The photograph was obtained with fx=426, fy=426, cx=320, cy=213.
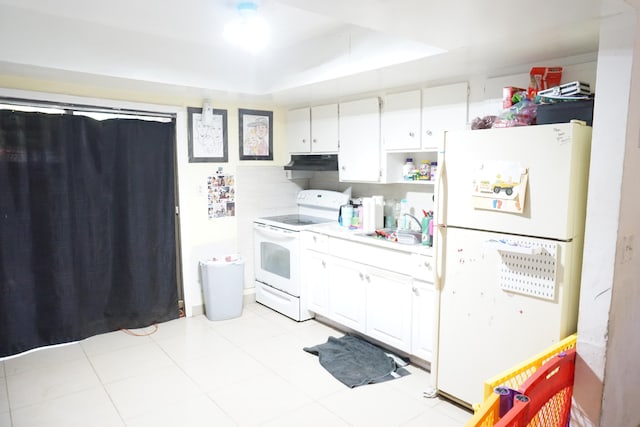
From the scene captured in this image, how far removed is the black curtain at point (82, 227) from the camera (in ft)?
10.6

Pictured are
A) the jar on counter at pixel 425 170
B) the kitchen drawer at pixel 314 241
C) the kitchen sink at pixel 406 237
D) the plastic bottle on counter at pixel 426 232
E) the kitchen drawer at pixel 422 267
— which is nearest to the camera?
the kitchen drawer at pixel 422 267

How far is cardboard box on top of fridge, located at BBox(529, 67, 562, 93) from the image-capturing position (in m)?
2.48

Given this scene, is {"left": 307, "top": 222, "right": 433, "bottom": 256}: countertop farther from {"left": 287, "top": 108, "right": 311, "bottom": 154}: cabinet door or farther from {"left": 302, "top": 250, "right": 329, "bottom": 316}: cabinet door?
{"left": 287, "top": 108, "right": 311, "bottom": 154}: cabinet door

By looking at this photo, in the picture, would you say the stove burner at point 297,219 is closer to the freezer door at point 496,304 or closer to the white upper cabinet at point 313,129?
the white upper cabinet at point 313,129

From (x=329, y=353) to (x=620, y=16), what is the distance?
8.87 ft

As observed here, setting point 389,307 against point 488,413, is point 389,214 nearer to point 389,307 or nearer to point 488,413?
point 389,307

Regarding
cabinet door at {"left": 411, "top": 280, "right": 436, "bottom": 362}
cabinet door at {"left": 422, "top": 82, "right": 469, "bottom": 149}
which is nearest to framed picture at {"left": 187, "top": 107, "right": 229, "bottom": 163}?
cabinet door at {"left": 422, "top": 82, "right": 469, "bottom": 149}

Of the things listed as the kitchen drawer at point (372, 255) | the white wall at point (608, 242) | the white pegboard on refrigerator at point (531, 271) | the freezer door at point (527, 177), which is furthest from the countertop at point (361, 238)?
the white wall at point (608, 242)

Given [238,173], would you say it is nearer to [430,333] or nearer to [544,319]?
[430,333]

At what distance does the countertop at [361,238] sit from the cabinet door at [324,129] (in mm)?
735

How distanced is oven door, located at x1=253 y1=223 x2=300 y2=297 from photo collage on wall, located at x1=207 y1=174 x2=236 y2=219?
34 cm

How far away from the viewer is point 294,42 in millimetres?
3457

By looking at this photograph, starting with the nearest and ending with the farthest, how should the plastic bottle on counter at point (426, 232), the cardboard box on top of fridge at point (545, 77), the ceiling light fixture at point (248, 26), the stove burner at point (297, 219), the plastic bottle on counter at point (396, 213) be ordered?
the cardboard box on top of fridge at point (545, 77), the ceiling light fixture at point (248, 26), the plastic bottle on counter at point (426, 232), the plastic bottle on counter at point (396, 213), the stove burner at point (297, 219)

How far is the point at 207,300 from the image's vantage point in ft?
13.3
